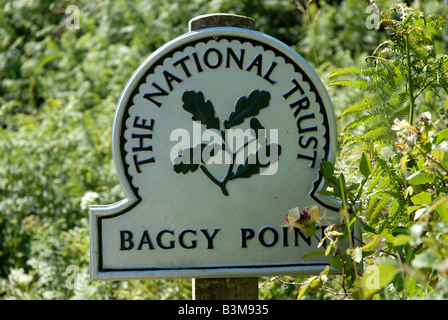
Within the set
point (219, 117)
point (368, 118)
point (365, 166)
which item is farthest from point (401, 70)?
point (219, 117)

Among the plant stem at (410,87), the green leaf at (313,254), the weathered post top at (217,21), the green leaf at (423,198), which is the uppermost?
the weathered post top at (217,21)

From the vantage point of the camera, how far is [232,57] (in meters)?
2.43

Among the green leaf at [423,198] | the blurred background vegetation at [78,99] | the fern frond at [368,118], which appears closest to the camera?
the green leaf at [423,198]

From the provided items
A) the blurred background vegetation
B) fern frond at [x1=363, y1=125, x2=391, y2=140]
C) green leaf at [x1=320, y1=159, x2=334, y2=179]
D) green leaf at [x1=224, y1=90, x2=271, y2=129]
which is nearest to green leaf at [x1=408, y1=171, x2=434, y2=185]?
green leaf at [x1=320, y1=159, x2=334, y2=179]

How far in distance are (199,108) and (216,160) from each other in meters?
0.23

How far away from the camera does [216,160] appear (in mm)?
2434

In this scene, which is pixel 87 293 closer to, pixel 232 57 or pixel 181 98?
pixel 181 98

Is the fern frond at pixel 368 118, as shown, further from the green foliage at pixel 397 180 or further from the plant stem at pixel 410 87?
the plant stem at pixel 410 87

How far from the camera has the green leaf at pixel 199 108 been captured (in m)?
2.42

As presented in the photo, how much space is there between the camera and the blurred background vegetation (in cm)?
352

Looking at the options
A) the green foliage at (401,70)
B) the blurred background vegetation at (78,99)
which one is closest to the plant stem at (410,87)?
the green foliage at (401,70)

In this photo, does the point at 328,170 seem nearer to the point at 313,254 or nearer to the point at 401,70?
the point at 313,254

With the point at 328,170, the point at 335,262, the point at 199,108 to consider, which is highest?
the point at 199,108
